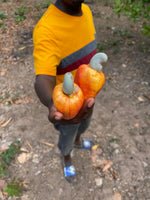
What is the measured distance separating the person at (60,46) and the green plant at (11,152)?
151 centimetres

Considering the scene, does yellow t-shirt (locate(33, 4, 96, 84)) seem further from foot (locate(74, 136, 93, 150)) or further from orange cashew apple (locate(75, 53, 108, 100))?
foot (locate(74, 136, 93, 150))

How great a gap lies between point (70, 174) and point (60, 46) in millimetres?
1723

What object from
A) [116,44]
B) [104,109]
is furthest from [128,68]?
[104,109]

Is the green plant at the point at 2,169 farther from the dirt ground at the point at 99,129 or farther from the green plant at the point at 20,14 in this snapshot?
the green plant at the point at 20,14

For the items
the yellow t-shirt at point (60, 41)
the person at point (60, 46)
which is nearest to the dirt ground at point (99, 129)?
the person at point (60, 46)

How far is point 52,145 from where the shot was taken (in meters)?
2.85

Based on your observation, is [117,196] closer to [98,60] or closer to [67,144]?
[67,144]

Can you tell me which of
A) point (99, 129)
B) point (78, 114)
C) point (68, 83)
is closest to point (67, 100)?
point (68, 83)

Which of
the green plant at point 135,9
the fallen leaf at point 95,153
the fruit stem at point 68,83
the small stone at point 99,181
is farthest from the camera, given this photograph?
the green plant at point 135,9

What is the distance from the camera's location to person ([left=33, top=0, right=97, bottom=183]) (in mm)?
1406

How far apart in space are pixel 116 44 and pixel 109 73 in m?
1.18

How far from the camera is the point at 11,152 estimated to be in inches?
106

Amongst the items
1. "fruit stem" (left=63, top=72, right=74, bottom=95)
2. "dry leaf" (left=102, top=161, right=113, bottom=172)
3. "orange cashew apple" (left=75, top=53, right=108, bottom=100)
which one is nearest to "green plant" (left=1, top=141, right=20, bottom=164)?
"dry leaf" (left=102, top=161, right=113, bottom=172)

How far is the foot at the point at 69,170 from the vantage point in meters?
2.45
